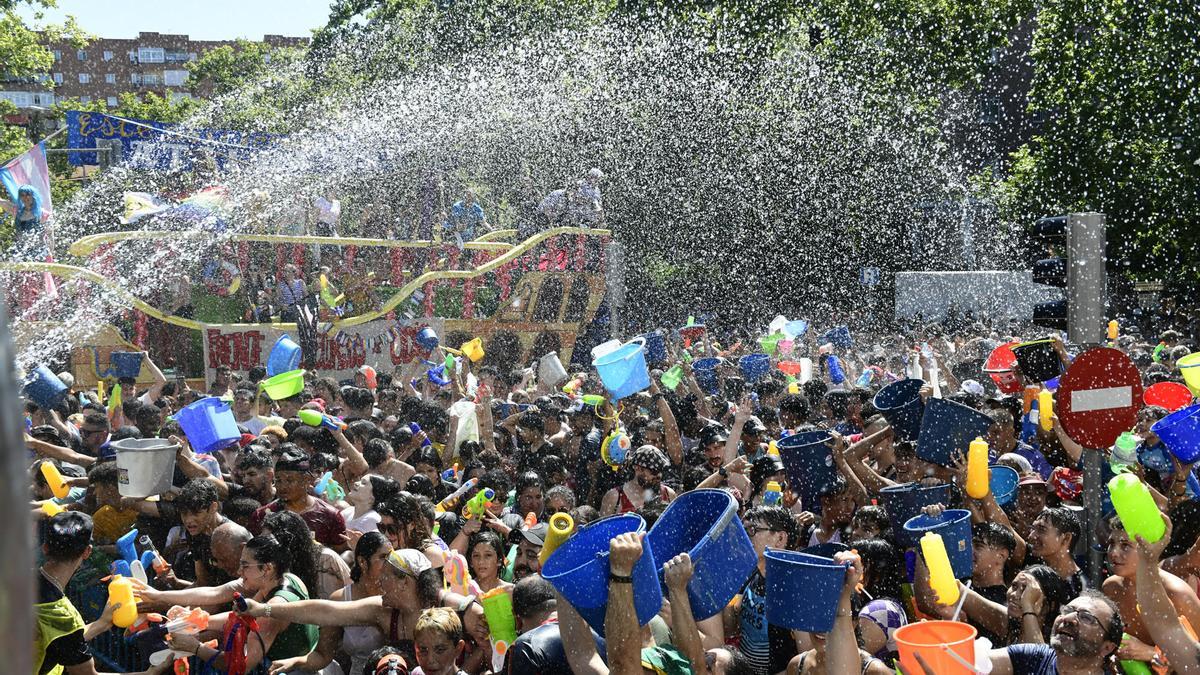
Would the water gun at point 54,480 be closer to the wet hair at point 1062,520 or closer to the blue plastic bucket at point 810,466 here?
the blue plastic bucket at point 810,466

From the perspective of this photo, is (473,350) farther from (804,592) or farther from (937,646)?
(937,646)

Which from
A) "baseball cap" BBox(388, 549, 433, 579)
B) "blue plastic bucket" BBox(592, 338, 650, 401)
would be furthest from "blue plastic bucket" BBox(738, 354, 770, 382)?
"baseball cap" BBox(388, 549, 433, 579)

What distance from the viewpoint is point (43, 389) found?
358 inches

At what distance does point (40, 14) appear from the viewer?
29109 mm

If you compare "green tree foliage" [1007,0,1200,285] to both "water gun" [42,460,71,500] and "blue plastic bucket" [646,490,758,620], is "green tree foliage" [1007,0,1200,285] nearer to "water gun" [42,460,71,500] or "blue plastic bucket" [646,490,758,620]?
"water gun" [42,460,71,500]

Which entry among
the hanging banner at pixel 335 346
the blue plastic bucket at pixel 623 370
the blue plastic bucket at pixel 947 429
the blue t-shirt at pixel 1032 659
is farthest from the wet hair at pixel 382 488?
the hanging banner at pixel 335 346

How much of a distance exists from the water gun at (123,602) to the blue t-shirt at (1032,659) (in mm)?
2885

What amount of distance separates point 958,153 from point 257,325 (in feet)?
77.3

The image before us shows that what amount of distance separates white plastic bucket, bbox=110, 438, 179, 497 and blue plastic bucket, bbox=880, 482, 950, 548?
11.1ft

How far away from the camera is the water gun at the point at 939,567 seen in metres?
3.79

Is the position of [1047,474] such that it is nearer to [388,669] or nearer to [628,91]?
[388,669]

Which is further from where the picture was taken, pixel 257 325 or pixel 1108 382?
pixel 257 325

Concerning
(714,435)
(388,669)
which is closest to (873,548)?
(388,669)

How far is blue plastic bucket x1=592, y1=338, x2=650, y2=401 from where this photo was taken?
26.9 ft
